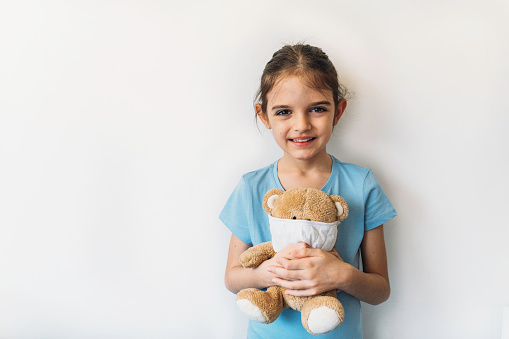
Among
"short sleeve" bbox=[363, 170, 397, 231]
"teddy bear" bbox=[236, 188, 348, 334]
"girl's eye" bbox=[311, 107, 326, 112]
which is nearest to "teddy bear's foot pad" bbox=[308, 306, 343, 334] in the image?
"teddy bear" bbox=[236, 188, 348, 334]

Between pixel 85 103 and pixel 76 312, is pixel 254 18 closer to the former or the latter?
pixel 85 103

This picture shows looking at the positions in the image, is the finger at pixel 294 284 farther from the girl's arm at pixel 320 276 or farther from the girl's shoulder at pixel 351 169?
Answer: the girl's shoulder at pixel 351 169

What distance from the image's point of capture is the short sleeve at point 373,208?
0.96m

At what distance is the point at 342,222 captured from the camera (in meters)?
0.95

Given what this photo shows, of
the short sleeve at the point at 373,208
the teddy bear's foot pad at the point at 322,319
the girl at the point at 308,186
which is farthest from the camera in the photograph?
the short sleeve at the point at 373,208

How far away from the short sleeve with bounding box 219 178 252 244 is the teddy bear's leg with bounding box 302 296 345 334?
0.28 meters

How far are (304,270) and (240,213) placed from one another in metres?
0.26

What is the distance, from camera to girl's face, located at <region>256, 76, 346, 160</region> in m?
0.89

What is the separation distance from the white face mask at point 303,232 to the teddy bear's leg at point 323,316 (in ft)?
0.35

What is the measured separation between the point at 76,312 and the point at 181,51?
0.74m

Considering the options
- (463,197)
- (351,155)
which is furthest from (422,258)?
(351,155)

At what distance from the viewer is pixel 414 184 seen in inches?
41.9

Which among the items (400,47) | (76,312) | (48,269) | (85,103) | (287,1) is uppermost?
(287,1)

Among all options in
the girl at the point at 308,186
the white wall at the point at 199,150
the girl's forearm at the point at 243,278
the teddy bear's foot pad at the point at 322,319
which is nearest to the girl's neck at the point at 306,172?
the girl at the point at 308,186
